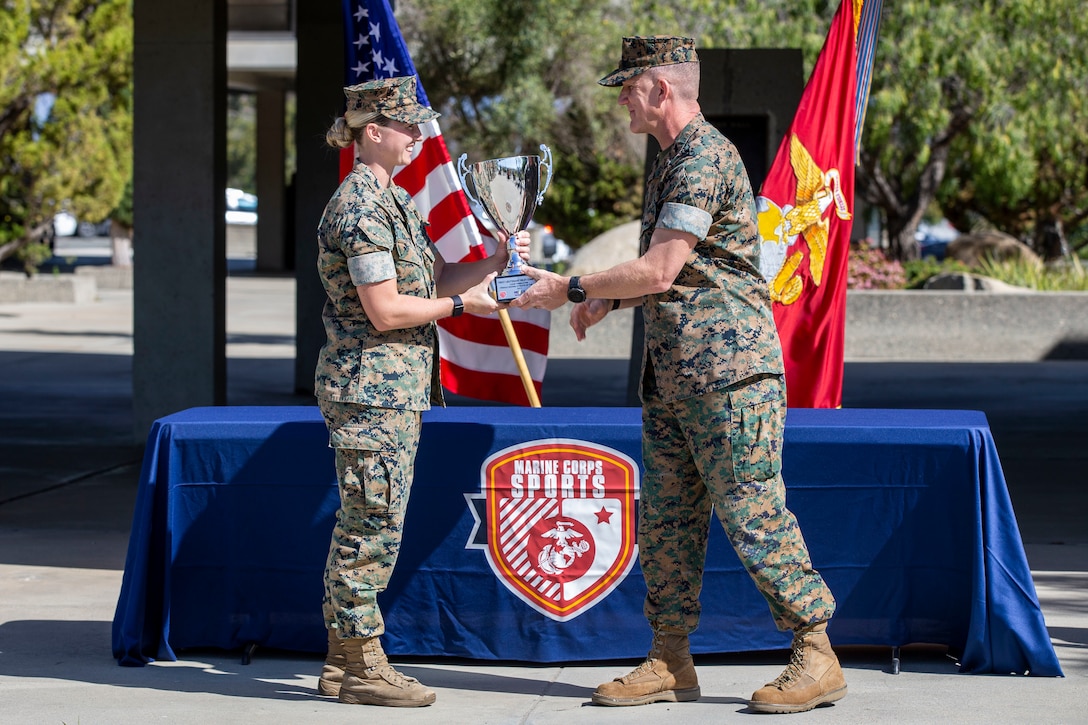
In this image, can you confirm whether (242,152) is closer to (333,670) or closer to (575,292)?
(333,670)

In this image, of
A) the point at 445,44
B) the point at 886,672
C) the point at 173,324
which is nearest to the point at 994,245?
the point at 445,44

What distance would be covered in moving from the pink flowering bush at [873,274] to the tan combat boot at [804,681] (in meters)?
13.8

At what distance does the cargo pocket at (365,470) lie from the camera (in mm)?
4297

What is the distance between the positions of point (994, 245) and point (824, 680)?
21447 millimetres

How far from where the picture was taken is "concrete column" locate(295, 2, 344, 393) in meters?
12.6

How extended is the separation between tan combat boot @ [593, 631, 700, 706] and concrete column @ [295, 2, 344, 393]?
27.6 feet

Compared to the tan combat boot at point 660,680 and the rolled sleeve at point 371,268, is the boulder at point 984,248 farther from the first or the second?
the rolled sleeve at point 371,268

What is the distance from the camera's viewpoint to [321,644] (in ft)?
16.4

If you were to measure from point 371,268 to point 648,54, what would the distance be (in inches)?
41.5

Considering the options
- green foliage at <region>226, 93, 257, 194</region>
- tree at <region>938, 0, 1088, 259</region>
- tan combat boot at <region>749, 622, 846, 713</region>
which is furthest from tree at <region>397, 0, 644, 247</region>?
green foliage at <region>226, 93, 257, 194</region>

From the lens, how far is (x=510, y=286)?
171 inches

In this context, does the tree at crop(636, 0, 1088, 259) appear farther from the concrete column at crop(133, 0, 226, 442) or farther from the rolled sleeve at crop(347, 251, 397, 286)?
the rolled sleeve at crop(347, 251, 397, 286)

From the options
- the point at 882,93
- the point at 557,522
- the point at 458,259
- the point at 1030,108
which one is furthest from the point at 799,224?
the point at 1030,108

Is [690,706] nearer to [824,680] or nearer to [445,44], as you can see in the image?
[824,680]
